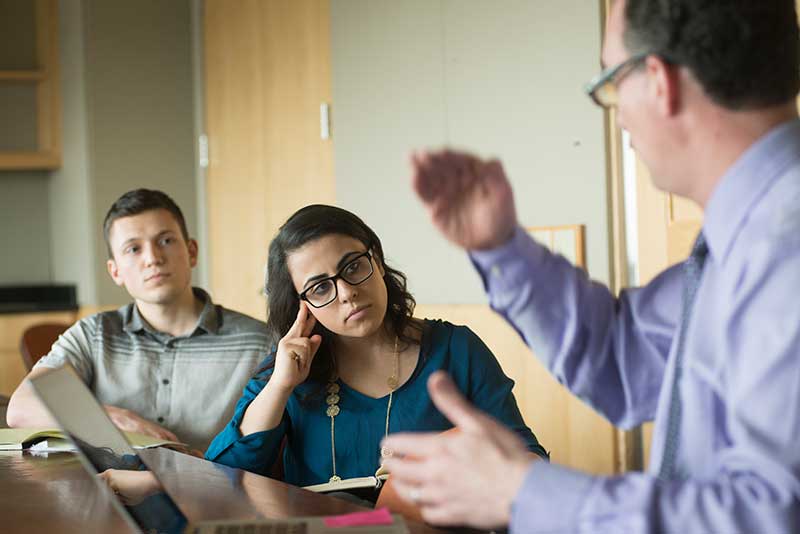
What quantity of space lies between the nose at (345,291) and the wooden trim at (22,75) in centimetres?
433

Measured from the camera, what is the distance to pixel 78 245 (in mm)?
5746

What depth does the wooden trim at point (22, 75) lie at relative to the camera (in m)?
5.70

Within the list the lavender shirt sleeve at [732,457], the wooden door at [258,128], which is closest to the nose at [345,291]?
the lavender shirt sleeve at [732,457]

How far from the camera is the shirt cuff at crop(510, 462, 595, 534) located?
85 cm

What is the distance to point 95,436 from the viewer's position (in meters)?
1.45

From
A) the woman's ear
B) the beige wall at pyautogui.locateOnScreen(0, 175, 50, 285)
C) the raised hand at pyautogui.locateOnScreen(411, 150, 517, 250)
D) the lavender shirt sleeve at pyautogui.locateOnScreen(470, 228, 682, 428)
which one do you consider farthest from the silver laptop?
the beige wall at pyautogui.locateOnScreen(0, 175, 50, 285)

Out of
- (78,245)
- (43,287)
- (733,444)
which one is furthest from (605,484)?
(43,287)

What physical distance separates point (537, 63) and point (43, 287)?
3.81 meters

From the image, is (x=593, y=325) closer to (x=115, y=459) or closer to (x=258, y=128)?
(x=115, y=459)

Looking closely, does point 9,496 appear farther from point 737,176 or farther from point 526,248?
point 737,176

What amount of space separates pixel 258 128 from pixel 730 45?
4299 mm

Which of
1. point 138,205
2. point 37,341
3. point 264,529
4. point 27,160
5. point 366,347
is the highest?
point 27,160

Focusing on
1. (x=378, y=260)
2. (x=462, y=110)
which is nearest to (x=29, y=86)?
(x=462, y=110)

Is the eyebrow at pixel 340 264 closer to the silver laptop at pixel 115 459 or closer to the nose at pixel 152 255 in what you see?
the silver laptop at pixel 115 459
